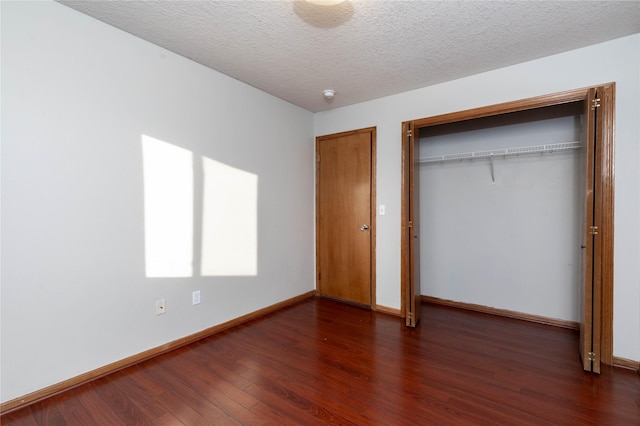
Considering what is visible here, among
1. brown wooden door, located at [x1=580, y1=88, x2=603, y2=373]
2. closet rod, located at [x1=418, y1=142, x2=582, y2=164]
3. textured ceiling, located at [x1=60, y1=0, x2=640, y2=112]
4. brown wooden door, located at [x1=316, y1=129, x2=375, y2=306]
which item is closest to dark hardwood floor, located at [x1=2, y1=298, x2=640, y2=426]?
brown wooden door, located at [x1=580, y1=88, x2=603, y2=373]

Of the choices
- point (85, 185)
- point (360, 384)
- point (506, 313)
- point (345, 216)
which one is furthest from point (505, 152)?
point (85, 185)

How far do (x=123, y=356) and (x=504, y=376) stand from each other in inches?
110

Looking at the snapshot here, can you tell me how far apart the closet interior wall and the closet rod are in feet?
0.18

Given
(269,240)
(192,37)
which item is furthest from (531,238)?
(192,37)

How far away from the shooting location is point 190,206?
2635 mm

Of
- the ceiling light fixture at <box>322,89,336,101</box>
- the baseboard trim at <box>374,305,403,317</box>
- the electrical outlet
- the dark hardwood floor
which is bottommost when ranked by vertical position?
the dark hardwood floor

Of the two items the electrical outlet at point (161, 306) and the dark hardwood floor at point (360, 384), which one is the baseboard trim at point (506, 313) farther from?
the electrical outlet at point (161, 306)

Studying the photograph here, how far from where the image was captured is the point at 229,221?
9.80 feet

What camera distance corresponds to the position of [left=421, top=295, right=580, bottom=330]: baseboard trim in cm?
297

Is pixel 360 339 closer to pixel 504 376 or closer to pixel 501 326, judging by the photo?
pixel 504 376

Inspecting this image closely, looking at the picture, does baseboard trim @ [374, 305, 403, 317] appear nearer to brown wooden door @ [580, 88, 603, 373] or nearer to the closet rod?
brown wooden door @ [580, 88, 603, 373]

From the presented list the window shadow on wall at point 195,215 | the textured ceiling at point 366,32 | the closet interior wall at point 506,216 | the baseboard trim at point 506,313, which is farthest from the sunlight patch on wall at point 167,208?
the baseboard trim at point 506,313

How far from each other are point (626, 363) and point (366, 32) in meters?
3.12

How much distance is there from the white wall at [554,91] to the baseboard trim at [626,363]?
31 mm
